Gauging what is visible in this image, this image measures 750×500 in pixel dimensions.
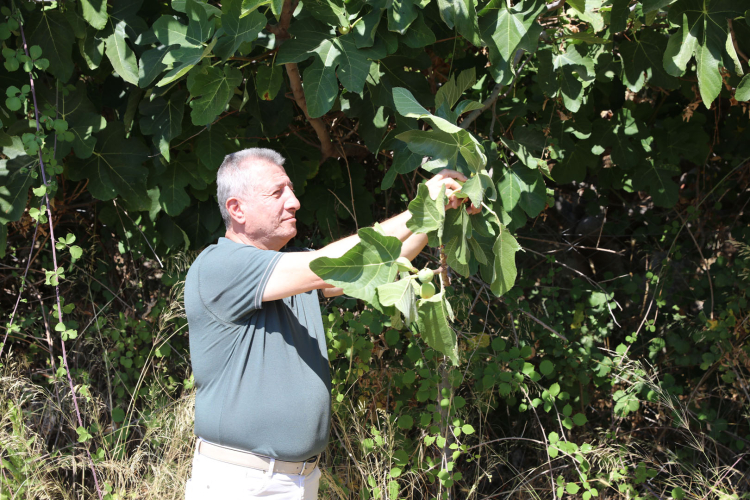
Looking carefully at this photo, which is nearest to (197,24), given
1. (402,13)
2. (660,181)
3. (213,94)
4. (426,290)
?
(213,94)

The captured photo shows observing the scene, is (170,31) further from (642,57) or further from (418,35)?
(642,57)

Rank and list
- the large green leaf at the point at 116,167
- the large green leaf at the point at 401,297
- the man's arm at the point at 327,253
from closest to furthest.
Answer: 1. the large green leaf at the point at 401,297
2. the man's arm at the point at 327,253
3. the large green leaf at the point at 116,167

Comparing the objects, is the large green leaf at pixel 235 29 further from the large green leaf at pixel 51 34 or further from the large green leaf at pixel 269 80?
the large green leaf at pixel 51 34

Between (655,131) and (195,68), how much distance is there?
6.65ft

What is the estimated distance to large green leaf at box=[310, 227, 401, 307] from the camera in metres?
1.29

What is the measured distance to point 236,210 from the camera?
75.5 inches

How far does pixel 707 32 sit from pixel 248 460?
178 centimetres

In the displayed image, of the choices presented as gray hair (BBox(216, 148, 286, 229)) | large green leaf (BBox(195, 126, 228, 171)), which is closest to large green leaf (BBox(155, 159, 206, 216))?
large green leaf (BBox(195, 126, 228, 171))

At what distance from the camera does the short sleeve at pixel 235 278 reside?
5.54 feet

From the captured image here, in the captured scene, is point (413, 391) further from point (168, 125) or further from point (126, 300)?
point (126, 300)

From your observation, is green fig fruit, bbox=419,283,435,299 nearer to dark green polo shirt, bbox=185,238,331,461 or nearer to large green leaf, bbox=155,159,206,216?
dark green polo shirt, bbox=185,238,331,461

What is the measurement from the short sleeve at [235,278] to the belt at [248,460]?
→ 1.18 feet

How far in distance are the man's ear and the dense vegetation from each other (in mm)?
371

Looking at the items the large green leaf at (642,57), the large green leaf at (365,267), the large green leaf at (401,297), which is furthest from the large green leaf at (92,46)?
the large green leaf at (642,57)
